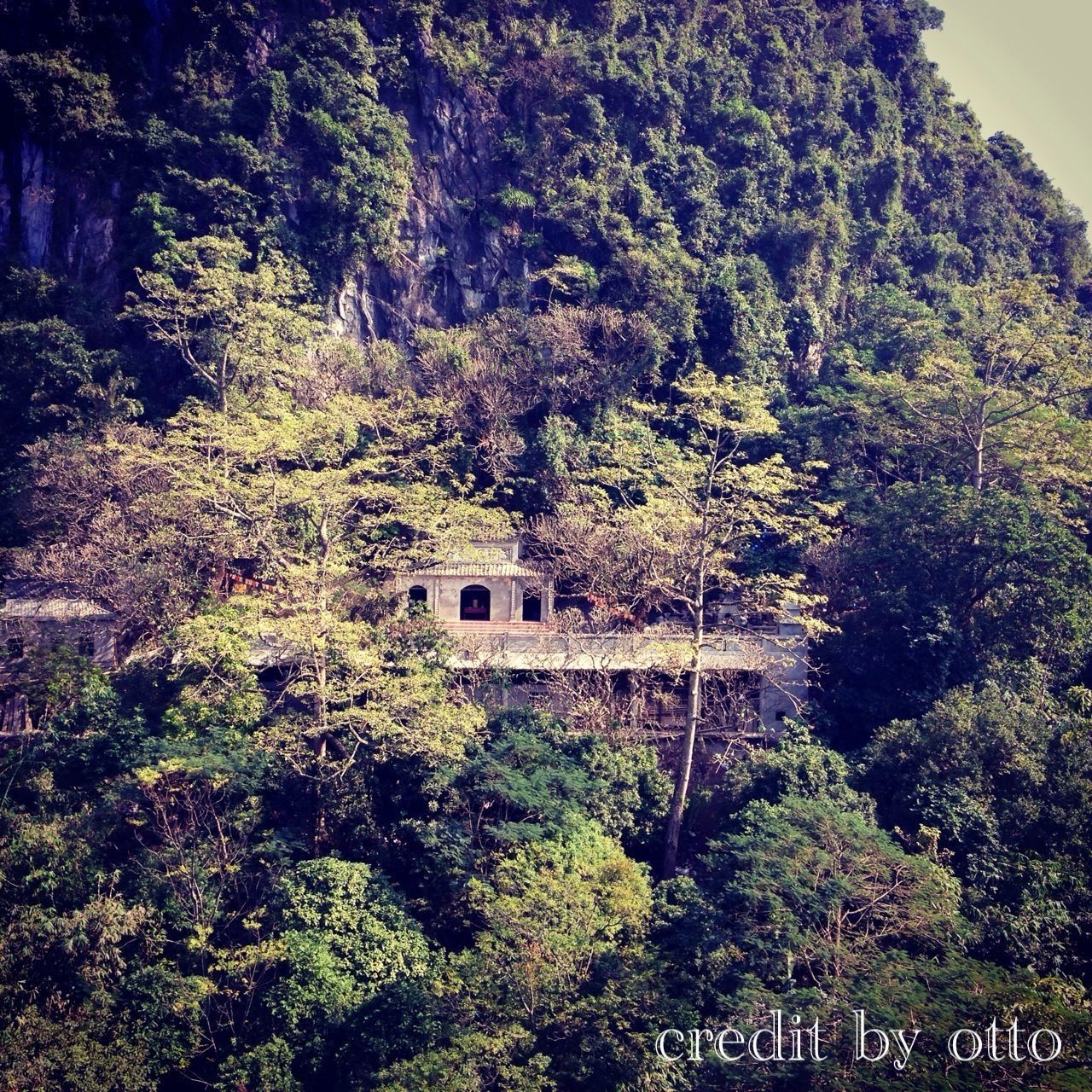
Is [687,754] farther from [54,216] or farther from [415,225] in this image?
[54,216]

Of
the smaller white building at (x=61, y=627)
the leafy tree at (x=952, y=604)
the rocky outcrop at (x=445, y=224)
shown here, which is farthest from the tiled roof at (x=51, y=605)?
the leafy tree at (x=952, y=604)

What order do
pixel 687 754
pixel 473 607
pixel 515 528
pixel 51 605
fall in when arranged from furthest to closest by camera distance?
pixel 515 528, pixel 473 607, pixel 51 605, pixel 687 754

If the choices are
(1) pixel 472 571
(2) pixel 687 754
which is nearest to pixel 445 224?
(1) pixel 472 571

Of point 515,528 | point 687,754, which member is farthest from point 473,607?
point 687,754

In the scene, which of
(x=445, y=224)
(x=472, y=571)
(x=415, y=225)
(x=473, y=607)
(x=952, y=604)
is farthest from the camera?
(x=445, y=224)

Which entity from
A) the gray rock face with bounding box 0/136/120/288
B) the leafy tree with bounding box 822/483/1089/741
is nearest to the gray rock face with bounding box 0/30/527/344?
the gray rock face with bounding box 0/136/120/288

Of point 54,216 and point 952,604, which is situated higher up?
point 54,216

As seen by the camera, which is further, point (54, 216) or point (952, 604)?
point (54, 216)

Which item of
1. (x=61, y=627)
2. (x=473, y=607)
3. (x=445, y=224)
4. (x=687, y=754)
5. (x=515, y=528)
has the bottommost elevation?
(x=687, y=754)

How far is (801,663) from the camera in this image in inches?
901

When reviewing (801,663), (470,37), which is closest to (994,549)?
(801,663)

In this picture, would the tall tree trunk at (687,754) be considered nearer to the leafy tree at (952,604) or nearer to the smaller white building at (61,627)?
the leafy tree at (952,604)

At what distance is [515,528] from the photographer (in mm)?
25125

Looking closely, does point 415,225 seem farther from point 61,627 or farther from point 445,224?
point 61,627
